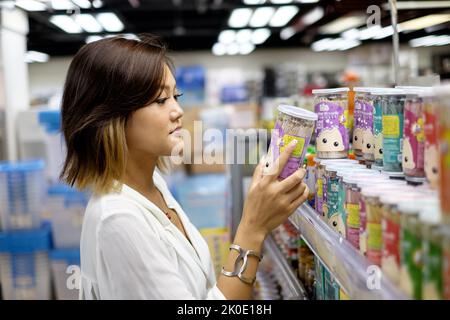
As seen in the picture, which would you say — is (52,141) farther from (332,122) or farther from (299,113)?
(299,113)

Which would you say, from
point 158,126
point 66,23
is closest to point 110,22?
point 66,23

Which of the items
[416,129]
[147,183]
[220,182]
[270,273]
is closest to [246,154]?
[270,273]

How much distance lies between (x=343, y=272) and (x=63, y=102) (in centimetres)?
95

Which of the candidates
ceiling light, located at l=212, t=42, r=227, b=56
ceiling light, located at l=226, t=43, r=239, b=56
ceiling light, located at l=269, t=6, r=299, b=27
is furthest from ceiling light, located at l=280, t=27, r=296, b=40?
ceiling light, located at l=212, t=42, r=227, b=56

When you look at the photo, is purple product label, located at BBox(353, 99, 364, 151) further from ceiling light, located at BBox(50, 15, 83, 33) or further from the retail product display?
ceiling light, located at BBox(50, 15, 83, 33)

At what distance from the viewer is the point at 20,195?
4285 mm

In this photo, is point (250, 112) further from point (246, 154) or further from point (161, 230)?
point (161, 230)

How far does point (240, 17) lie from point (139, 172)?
8.17m

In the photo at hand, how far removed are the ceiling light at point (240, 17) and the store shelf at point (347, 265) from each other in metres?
7.30

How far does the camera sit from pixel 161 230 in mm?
1410

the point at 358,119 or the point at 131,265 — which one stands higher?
the point at 358,119

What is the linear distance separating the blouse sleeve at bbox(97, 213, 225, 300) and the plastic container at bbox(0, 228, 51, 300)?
329 cm

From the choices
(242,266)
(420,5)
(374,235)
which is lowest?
(242,266)

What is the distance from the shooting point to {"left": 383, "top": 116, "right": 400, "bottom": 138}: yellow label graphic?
131 centimetres
